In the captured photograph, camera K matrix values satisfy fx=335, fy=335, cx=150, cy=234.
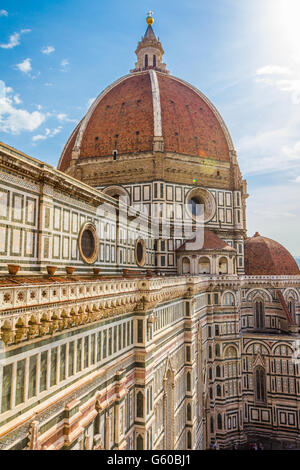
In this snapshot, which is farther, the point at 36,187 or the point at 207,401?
the point at 207,401

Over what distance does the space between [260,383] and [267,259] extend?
469 inches

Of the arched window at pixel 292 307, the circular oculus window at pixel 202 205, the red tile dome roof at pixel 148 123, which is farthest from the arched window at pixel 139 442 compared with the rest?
the red tile dome roof at pixel 148 123

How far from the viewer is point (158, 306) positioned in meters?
16.2

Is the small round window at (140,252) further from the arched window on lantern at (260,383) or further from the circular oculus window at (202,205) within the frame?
the arched window on lantern at (260,383)

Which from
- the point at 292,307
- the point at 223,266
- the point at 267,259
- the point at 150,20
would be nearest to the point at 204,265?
the point at 223,266

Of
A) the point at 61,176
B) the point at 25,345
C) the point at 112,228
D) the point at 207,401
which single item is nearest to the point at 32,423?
the point at 25,345

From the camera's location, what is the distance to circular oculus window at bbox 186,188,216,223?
110ft

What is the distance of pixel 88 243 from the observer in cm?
1803

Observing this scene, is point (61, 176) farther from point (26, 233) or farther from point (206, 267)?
point (206, 267)

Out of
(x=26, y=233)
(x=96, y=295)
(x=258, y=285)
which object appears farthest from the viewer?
(x=258, y=285)

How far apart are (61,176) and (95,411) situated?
9.52 metres

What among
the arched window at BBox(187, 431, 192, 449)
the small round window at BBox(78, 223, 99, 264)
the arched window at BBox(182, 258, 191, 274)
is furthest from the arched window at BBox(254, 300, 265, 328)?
the small round window at BBox(78, 223, 99, 264)

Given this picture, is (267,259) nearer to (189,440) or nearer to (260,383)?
(260,383)
